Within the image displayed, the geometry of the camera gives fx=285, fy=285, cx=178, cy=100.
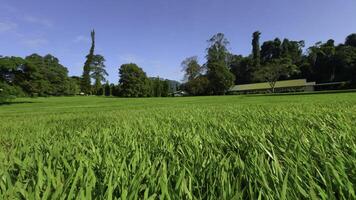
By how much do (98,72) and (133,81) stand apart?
23.1 metres

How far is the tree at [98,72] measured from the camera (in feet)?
272

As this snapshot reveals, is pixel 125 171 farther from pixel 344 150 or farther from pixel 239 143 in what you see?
pixel 344 150

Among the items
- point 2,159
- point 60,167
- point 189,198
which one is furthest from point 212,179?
point 2,159

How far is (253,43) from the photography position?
100375 millimetres

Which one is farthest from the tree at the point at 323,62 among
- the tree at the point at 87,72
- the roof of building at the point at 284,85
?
the tree at the point at 87,72

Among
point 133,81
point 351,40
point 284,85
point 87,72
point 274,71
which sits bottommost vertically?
point 284,85

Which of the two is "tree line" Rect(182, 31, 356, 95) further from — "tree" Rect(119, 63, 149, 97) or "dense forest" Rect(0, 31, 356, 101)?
"tree" Rect(119, 63, 149, 97)

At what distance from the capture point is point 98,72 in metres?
85.8

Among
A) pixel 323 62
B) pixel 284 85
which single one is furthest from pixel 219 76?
pixel 323 62

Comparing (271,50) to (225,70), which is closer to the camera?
(225,70)

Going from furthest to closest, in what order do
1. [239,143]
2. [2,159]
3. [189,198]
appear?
[239,143] → [2,159] → [189,198]

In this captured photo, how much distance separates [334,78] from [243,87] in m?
25.6

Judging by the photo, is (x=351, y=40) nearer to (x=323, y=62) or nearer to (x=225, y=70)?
(x=323, y=62)

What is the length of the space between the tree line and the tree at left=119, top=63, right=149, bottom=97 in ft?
44.5
